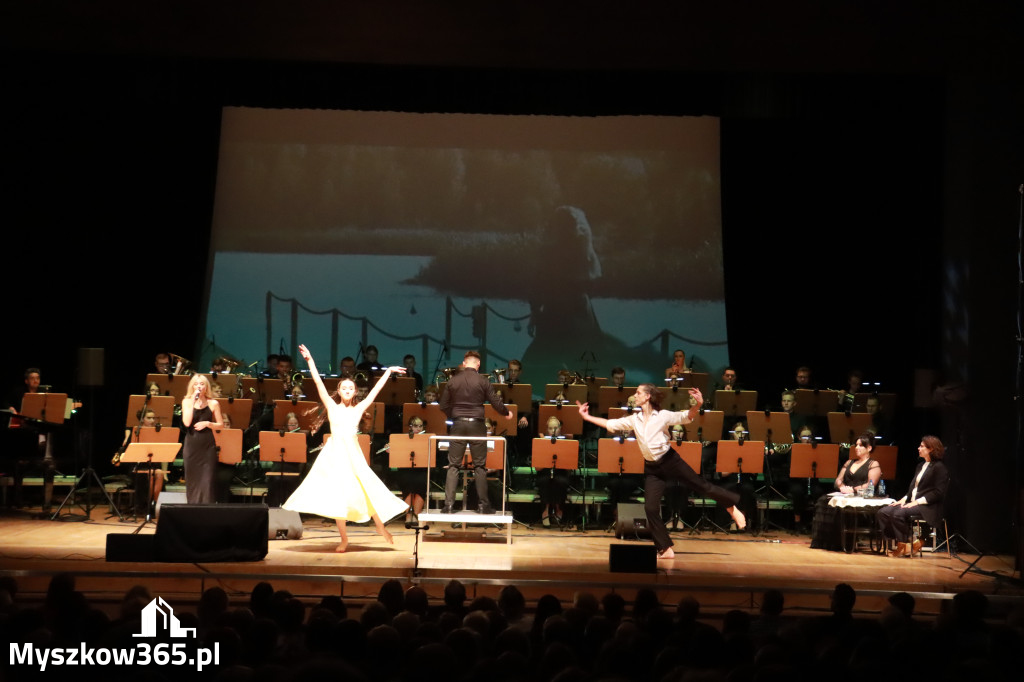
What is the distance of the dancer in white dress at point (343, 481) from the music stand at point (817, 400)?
529cm

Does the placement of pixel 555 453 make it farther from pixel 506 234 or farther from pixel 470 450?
pixel 506 234

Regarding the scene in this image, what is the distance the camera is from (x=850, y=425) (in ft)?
38.3

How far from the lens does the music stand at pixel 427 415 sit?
38.3 ft

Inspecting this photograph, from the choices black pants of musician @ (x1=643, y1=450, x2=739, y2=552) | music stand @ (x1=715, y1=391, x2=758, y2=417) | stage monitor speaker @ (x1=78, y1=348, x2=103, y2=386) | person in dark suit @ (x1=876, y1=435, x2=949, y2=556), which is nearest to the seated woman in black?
person in dark suit @ (x1=876, y1=435, x2=949, y2=556)

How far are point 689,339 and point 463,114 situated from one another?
4.21 meters

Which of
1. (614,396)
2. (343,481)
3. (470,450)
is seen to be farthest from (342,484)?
(614,396)

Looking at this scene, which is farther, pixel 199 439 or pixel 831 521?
pixel 831 521

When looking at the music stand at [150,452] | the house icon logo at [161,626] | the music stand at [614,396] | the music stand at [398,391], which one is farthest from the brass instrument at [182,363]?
the house icon logo at [161,626]

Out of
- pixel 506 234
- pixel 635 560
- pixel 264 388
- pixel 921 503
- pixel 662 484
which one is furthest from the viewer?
pixel 506 234

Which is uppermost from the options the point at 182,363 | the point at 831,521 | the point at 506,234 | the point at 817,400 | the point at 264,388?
the point at 506,234

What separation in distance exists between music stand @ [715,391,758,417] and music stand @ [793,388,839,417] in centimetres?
55

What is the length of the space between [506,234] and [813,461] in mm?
5042

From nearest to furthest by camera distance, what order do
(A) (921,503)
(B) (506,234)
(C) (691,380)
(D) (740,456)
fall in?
(A) (921,503)
(D) (740,456)
(C) (691,380)
(B) (506,234)

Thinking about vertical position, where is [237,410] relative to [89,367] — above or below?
below
